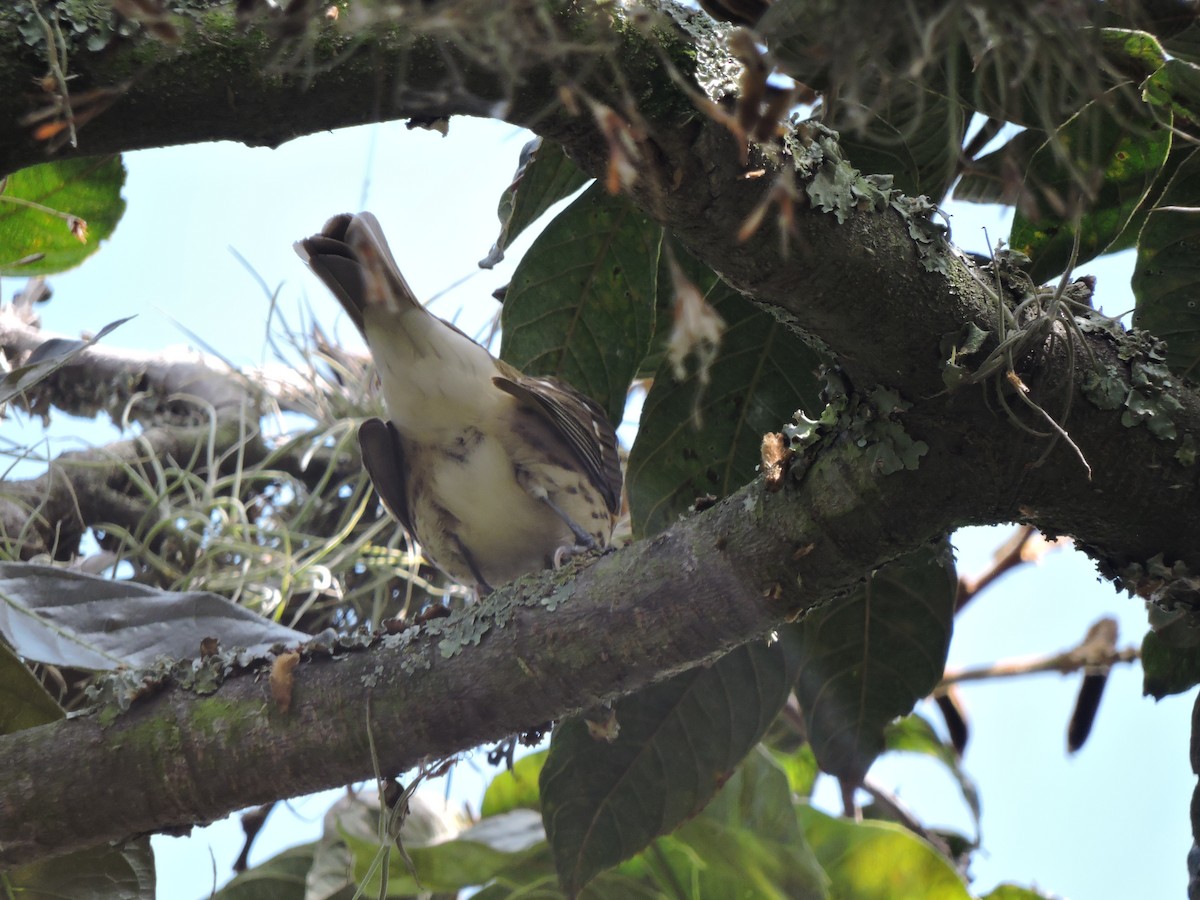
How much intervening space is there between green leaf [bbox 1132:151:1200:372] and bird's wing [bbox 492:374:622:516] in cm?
94

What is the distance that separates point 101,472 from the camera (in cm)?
283

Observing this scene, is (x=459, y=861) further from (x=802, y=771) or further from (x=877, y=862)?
(x=802, y=771)

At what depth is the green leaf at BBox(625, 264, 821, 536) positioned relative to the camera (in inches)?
64.2

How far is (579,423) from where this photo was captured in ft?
7.64

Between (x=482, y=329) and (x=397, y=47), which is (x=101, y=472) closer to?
(x=482, y=329)

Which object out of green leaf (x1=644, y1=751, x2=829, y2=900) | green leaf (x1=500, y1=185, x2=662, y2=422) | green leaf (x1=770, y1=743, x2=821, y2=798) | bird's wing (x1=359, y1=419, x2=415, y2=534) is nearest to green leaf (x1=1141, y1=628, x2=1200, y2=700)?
green leaf (x1=644, y1=751, x2=829, y2=900)

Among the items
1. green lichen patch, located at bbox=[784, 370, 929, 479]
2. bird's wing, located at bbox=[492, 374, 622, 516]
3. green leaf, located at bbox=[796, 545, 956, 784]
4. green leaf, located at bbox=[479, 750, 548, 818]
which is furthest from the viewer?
green leaf, located at bbox=[479, 750, 548, 818]

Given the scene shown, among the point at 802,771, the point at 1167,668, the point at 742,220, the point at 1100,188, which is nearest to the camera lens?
the point at 742,220

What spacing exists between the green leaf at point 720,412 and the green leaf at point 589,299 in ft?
0.27

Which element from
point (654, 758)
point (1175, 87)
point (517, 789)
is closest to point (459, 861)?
point (517, 789)

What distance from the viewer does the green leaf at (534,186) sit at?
5.15 feet

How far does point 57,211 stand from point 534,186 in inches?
28.0

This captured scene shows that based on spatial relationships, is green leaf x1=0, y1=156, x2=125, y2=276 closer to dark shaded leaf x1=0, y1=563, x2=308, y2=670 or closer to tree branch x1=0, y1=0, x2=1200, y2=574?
dark shaded leaf x1=0, y1=563, x2=308, y2=670

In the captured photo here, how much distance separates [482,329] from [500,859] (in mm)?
1536
